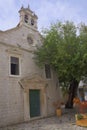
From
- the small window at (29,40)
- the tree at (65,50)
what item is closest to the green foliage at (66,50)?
the tree at (65,50)

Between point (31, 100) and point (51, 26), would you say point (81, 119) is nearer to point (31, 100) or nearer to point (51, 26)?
point (31, 100)

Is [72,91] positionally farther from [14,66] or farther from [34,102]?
[14,66]

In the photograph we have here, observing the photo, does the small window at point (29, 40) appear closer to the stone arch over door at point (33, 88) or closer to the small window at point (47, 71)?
the small window at point (47, 71)

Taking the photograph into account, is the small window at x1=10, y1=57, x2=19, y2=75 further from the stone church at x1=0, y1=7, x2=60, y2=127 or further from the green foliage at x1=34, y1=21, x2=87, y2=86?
the green foliage at x1=34, y1=21, x2=87, y2=86

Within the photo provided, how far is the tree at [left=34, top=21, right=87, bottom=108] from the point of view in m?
14.9

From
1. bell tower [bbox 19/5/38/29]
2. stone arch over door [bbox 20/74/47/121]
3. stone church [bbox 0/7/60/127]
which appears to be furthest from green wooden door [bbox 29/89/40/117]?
bell tower [bbox 19/5/38/29]

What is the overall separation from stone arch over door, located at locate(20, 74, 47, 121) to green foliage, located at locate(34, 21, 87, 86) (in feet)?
5.37

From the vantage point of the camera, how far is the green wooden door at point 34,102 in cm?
1559

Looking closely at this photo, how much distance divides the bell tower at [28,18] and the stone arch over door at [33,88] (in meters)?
5.06

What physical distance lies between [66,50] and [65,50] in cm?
15

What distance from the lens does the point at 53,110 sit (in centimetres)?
1778

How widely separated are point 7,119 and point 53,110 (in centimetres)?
593

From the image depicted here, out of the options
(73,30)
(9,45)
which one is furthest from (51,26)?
(9,45)

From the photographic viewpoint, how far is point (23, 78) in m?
15.0
